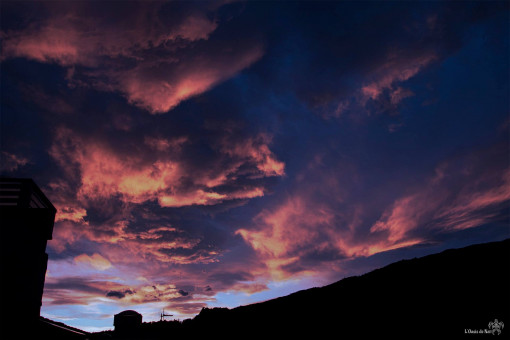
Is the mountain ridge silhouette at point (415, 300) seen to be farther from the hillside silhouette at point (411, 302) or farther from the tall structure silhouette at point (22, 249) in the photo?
the tall structure silhouette at point (22, 249)

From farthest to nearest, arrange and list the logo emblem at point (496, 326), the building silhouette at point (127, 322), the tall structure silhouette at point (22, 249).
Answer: the building silhouette at point (127, 322) < the tall structure silhouette at point (22, 249) < the logo emblem at point (496, 326)

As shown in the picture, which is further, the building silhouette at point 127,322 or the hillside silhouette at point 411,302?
the building silhouette at point 127,322

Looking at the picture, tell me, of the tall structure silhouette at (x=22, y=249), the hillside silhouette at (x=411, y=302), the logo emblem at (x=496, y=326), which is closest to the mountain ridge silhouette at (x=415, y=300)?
the hillside silhouette at (x=411, y=302)

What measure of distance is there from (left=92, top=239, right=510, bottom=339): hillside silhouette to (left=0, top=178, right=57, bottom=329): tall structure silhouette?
189 inches

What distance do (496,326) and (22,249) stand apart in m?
17.4

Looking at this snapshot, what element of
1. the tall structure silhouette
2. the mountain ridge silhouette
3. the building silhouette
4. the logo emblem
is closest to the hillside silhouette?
the mountain ridge silhouette

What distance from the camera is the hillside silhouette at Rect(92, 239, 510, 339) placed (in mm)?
11641

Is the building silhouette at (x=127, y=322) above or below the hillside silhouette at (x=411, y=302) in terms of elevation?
above

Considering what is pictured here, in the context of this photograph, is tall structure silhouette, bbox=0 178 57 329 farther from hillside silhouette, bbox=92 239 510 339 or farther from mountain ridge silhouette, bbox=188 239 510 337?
mountain ridge silhouette, bbox=188 239 510 337

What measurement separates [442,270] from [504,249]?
8.53 feet

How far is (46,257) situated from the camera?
14102 millimetres

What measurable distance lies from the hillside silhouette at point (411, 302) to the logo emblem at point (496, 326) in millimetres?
122

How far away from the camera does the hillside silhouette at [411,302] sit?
11.6 m

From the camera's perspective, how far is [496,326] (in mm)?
10555
